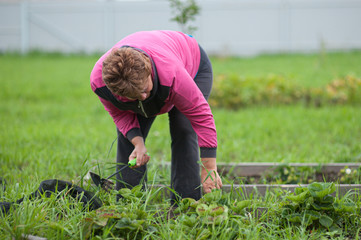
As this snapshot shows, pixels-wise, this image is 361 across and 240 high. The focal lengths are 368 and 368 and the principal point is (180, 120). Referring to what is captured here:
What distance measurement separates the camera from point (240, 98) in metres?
5.70

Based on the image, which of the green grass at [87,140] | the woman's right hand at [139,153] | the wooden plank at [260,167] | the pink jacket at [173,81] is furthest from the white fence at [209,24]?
the woman's right hand at [139,153]

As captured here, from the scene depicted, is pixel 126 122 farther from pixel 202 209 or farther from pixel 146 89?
pixel 202 209

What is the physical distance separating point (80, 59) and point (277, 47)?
6926mm

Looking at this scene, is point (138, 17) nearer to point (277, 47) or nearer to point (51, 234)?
point (277, 47)

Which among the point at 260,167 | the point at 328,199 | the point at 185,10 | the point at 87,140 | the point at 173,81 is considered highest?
the point at 185,10

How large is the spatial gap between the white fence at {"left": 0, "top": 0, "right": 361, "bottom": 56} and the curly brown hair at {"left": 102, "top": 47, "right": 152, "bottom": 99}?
1086 cm

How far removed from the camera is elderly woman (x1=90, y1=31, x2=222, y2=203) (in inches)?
Answer: 73.7

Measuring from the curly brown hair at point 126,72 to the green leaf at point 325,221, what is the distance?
1.20m

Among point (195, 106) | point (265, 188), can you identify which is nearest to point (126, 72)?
point (195, 106)

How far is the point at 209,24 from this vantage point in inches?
518

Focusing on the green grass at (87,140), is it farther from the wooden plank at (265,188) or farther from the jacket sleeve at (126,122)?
the jacket sleeve at (126,122)

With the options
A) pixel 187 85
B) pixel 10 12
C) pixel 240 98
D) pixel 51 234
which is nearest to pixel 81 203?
pixel 51 234

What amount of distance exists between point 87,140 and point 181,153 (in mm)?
1886

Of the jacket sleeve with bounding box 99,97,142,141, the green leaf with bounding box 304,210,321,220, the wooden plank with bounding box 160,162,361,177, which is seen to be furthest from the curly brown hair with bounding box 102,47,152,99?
the wooden plank with bounding box 160,162,361,177
